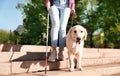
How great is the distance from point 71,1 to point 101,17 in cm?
2894

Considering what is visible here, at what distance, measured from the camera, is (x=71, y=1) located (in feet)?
30.2

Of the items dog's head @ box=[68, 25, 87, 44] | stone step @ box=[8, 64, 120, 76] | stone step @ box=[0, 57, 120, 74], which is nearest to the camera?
stone step @ box=[0, 57, 120, 74]

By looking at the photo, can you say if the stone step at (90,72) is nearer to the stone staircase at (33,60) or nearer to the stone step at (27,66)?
the stone staircase at (33,60)

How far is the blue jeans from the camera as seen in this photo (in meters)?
8.89

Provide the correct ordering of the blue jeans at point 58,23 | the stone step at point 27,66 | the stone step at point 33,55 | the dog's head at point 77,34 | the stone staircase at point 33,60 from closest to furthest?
the stone step at point 27,66, the stone staircase at point 33,60, the dog's head at point 77,34, the stone step at point 33,55, the blue jeans at point 58,23

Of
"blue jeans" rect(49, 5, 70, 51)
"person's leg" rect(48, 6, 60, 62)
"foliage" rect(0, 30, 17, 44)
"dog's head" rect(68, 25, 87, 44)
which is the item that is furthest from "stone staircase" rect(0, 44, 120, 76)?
"foliage" rect(0, 30, 17, 44)

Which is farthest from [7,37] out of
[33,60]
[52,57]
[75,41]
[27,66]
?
[75,41]

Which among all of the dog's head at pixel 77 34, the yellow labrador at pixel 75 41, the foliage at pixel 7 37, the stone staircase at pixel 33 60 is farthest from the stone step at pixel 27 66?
the foliage at pixel 7 37

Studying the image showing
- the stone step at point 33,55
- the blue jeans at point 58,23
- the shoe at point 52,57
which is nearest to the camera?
the stone step at point 33,55

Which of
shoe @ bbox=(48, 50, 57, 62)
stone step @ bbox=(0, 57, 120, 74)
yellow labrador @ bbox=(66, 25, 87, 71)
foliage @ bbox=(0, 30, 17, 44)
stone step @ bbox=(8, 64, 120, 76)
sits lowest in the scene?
foliage @ bbox=(0, 30, 17, 44)

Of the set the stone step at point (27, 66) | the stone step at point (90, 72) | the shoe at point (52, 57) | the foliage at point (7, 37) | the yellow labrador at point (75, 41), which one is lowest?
the foliage at point (7, 37)

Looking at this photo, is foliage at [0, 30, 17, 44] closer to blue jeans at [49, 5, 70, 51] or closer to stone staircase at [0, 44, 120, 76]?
stone staircase at [0, 44, 120, 76]

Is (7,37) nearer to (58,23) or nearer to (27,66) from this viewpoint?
(58,23)

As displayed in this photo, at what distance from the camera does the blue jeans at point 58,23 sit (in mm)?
8891
